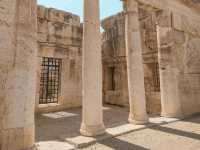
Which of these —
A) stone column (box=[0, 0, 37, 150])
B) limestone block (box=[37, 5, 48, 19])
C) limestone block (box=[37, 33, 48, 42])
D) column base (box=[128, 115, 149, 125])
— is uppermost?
limestone block (box=[37, 5, 48, 19])

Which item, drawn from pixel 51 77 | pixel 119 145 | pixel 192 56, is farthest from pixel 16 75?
pixel 192 56

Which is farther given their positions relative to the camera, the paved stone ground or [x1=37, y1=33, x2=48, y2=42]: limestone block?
[x1=37, y1=33, x2=48, y2=42]: limestone block

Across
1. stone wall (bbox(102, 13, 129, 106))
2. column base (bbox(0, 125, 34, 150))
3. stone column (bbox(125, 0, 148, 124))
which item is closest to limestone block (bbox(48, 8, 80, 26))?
stone wall (bbox(102, 13, 129, 106))

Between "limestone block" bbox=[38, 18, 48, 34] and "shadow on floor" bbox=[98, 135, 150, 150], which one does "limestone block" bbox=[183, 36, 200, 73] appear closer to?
"shadow on floor" bbox=[98, 135, 150, 150]

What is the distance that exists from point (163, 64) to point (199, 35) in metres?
3.67

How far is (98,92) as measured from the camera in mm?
5426

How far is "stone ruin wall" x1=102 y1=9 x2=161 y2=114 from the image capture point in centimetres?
1119

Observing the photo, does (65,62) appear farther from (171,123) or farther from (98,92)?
(171,123)

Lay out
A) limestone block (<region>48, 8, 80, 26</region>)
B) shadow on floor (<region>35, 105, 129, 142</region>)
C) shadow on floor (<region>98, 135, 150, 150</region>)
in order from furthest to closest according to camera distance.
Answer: limestone block (<region>48, 8, 80, 26</region>) < shadow on floor (<region>35, 105, 129, 142</region>) < shadow on floor (<region>98, 135, 150, 150</region>)

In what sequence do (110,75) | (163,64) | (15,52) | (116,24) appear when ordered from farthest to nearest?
(110,75)
(116,24)
(163,64)
(15,52)

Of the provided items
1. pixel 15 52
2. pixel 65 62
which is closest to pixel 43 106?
pixel 65 62

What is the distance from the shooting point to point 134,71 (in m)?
6.88

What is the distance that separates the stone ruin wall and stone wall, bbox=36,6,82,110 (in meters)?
2.86

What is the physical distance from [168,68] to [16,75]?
670 cm
